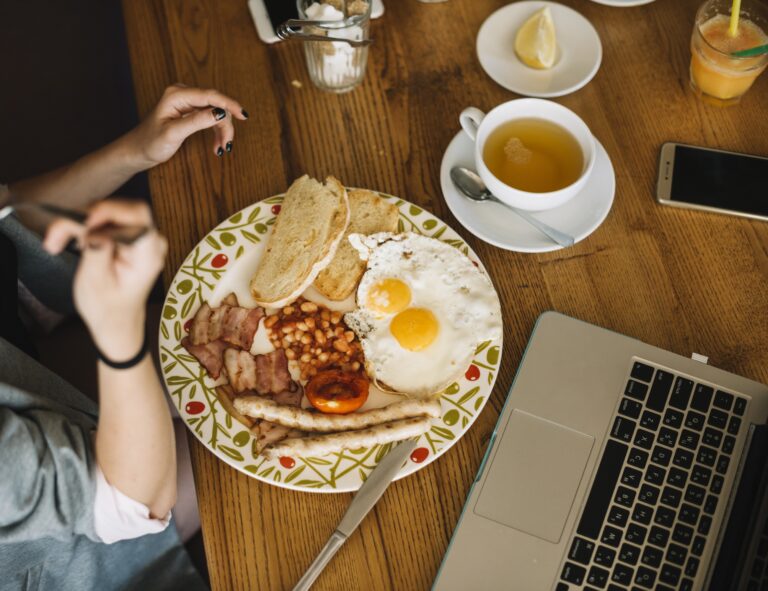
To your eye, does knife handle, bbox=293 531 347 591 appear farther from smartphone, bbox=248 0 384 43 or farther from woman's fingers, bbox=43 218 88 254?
smartphone, bbox=248 0 384 43

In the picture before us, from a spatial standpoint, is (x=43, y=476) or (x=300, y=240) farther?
(x=300, y=240)

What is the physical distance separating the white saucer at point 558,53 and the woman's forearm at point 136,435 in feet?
3.49

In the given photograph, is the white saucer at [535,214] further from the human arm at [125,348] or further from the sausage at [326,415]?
the human arm at [125,348]

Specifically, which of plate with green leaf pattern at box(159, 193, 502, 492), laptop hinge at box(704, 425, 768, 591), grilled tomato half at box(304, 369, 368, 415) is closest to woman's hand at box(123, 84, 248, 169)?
plate with green leaf pattern at box(159, 193, 502, 492)

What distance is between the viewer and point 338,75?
1.61 m

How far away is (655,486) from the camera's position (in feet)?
3.96

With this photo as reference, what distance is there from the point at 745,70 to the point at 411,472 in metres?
1.14

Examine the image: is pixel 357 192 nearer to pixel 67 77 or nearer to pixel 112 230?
pixel 112 230

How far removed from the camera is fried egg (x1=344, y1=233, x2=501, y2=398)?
4.29 feet

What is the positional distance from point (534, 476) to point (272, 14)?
4.12 feet

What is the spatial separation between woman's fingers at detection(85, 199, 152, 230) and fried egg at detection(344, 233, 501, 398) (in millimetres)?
553

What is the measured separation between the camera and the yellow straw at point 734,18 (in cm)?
145

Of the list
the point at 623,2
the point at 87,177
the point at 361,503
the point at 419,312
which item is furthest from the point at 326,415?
the point at 623,2

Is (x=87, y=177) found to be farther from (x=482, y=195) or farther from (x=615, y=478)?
(x=615, y=478)
